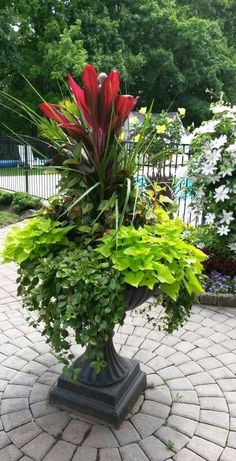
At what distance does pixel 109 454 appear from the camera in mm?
2125

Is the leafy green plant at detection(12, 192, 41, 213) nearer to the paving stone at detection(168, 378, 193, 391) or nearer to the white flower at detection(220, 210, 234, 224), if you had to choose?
the white flower at detection(220, 210, 234, 224)

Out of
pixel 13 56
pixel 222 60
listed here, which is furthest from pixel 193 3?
pixel 13 56

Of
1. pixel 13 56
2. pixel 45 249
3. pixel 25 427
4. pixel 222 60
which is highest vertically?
pixel 222 60

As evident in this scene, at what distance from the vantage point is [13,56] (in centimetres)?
1786

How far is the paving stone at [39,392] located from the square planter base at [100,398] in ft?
0.30

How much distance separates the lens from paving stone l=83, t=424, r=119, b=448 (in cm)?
219

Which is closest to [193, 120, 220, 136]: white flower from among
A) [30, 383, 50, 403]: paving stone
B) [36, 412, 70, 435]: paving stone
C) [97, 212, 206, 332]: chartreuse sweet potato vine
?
[97, 212, 206, 332]: chartreuse sweet potato vine

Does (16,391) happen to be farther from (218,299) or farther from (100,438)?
(218,299)

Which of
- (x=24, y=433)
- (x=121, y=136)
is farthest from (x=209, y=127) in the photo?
(x=24, y=433)

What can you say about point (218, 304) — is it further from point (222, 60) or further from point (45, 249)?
point (222, 60)

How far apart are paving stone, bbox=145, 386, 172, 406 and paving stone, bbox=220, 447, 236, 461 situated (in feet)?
1.50

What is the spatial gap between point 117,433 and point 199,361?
978mm

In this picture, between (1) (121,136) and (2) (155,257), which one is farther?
(1) (121,136)

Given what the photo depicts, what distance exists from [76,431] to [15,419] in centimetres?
39
